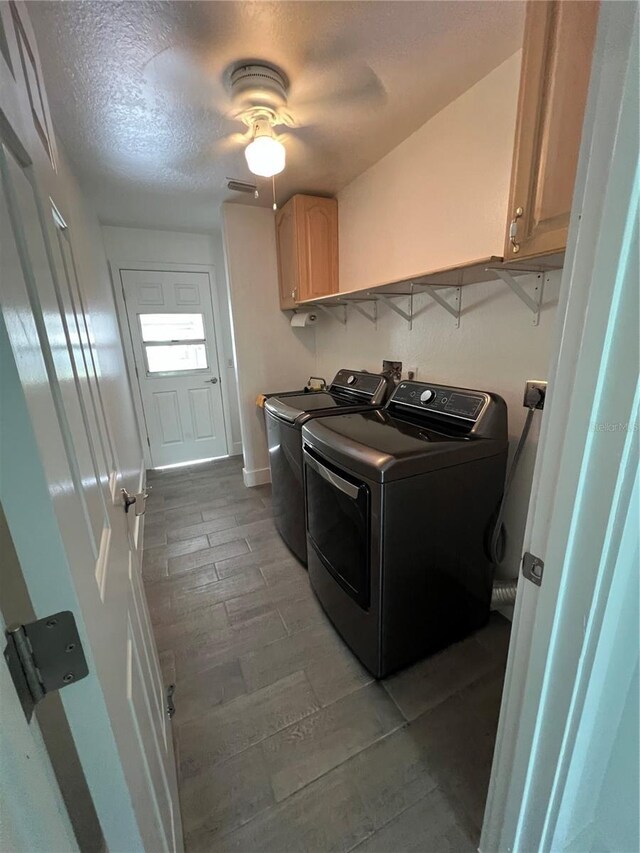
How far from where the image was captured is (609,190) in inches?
19.8

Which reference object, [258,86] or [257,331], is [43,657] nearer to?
[258,86]

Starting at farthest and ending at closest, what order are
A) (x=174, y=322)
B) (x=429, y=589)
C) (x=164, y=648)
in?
(x=174, y=322) < (x=164, y=648) < (x=429, y=589)

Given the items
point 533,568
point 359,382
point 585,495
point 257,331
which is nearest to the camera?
point 585,495

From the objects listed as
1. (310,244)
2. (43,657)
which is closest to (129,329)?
(310,244)

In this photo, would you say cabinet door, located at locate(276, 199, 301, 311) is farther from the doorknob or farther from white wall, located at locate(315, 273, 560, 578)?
the doorknob

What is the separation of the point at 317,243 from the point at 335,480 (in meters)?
2.01

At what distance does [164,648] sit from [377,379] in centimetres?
182

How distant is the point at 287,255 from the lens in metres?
2.78

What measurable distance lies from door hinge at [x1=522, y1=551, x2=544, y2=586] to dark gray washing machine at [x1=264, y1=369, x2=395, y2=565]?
4.21 feet

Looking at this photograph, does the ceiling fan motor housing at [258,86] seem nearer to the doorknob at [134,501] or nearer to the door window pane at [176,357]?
the doorknob at [134,501]

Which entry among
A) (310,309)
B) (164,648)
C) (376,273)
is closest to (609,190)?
(376,273)

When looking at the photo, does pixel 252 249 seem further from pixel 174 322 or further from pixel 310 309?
pixel 174 322

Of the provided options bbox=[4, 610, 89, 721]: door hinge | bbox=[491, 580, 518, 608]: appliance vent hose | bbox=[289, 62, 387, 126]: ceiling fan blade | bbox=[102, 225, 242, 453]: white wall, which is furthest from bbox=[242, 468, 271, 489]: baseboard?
bbox=[4, 610, 89, 721]: door hinge

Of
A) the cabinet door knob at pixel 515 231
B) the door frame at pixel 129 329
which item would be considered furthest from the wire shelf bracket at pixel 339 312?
the cabinet door knob at pixel 515 231
